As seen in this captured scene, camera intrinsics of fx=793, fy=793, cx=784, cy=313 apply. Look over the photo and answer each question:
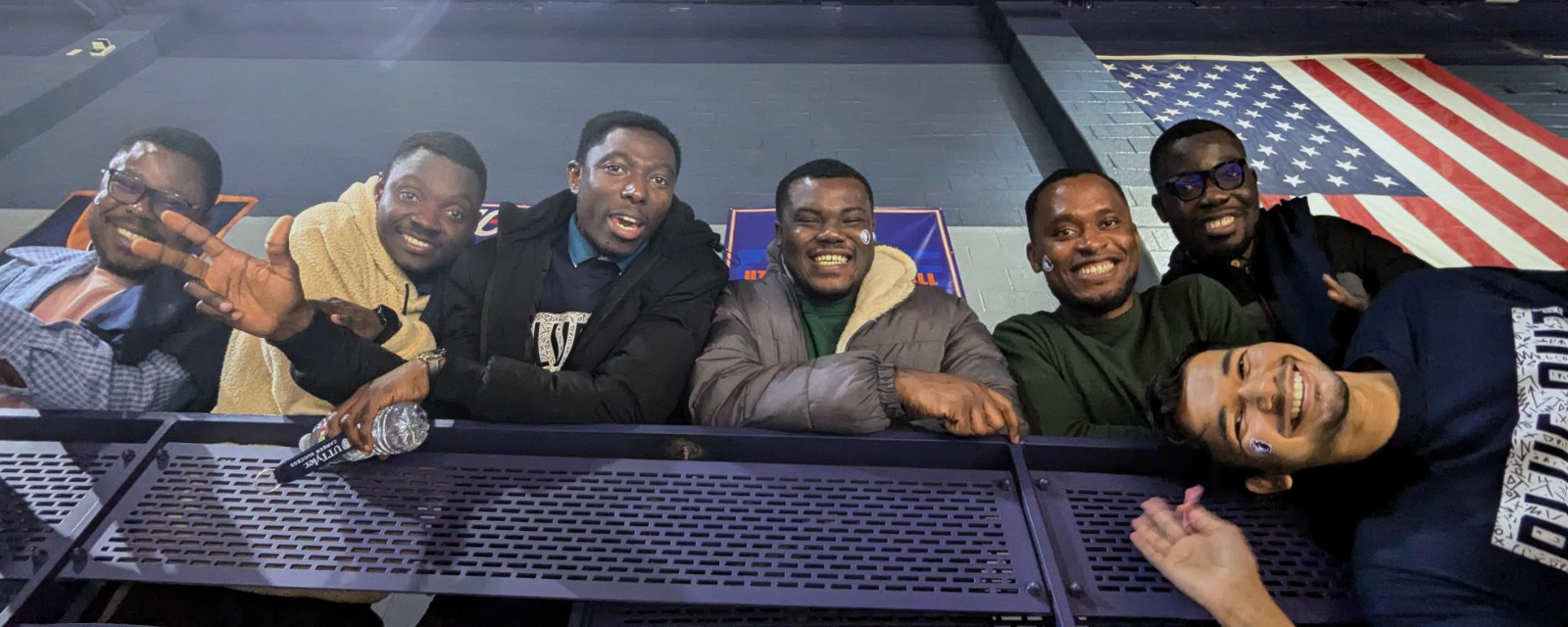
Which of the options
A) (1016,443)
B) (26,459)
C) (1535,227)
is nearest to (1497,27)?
(1535,227)

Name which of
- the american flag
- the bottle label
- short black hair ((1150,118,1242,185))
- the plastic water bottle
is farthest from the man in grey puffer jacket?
the american flag

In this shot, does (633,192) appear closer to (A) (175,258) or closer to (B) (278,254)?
(B) (278,254)

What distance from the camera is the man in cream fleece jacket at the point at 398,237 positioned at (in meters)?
2.21

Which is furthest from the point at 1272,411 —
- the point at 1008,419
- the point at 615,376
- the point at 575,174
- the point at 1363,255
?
the point at 575,174

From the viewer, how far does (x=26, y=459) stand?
155cm

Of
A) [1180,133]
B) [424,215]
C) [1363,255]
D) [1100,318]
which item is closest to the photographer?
[1100,318]

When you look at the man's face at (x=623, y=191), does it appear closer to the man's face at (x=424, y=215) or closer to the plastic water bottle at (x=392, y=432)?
the man's face at (x=424, y=215)

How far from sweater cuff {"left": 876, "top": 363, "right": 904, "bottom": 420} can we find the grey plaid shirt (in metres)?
1.78

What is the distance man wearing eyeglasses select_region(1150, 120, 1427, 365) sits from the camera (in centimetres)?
229

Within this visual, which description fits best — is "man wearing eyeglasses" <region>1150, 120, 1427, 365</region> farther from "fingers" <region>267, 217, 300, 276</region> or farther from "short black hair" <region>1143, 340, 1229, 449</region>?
"fingers" <region>267, 217, 300, 276</region>

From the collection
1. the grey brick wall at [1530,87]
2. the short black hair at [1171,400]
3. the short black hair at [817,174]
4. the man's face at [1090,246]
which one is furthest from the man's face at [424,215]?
the grey brick wall at [1530,87]

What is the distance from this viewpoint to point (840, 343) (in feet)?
6.79

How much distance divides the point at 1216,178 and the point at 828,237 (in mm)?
1270

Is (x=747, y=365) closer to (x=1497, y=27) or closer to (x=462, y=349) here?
(x=462, y=349)
